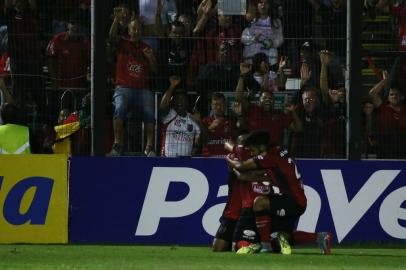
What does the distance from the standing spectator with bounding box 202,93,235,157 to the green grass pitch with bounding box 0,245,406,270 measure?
5.01 ft

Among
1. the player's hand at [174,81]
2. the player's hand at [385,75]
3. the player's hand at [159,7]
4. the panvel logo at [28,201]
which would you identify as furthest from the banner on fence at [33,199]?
the player's hand at [385,75]

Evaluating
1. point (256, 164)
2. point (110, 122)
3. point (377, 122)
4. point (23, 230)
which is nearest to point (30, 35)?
point (110, 122)

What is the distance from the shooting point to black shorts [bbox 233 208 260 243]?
39.2ft

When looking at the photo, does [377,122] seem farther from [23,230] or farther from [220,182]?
[23,230]

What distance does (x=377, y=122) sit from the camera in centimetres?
1370

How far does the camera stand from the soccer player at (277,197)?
11.7 m

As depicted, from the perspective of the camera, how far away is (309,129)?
13.5m

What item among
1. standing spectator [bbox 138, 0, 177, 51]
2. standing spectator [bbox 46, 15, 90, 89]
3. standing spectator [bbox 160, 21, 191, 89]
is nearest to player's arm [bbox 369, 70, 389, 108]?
standing spectator [bbox 160, 21, 191, 89]

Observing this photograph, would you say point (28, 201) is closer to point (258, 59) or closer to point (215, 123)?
point (215, 123)

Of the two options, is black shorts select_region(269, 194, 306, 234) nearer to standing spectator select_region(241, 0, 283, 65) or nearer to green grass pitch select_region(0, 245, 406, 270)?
green grass pitch select_region(0, 245, 406, 270)

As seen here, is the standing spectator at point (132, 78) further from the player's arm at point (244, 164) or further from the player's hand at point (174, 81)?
the player's arm at point (244, 164)

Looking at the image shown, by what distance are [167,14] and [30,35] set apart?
6.14ft

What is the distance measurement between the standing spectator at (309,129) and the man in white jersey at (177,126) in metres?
1.36

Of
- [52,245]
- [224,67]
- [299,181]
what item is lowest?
[52,245]
